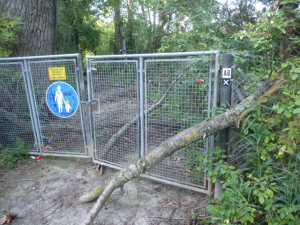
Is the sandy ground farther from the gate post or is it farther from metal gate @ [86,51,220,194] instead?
the gate post

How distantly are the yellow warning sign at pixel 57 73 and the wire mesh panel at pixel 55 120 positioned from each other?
0.05 meters

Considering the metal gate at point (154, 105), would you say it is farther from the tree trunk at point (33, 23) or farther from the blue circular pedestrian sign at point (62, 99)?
the tree trunk at point (33, 23)

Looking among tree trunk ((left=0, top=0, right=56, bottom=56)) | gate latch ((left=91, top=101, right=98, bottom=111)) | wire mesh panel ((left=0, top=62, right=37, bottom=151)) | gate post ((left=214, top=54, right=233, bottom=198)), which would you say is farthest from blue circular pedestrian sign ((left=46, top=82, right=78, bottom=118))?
gate post ((left=214, top=54, right=233, bottom=198))

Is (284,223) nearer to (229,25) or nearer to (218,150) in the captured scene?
(218,150)

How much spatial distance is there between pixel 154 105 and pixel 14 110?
3.40 m

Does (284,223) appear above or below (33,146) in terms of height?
above

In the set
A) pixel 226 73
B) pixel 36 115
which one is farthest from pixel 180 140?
pixel 36 115

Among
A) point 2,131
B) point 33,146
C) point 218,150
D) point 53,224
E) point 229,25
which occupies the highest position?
point 229,25

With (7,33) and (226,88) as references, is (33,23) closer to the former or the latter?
(7,33)

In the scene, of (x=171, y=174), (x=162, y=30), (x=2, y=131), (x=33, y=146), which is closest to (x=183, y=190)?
(x=171, y=174)

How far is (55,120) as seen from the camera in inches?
164

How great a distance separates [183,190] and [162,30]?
27.4 ft

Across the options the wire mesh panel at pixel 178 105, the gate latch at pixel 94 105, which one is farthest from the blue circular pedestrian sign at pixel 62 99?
the wire mesh panel at pixel 178 105

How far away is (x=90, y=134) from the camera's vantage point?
3840 millimetres
